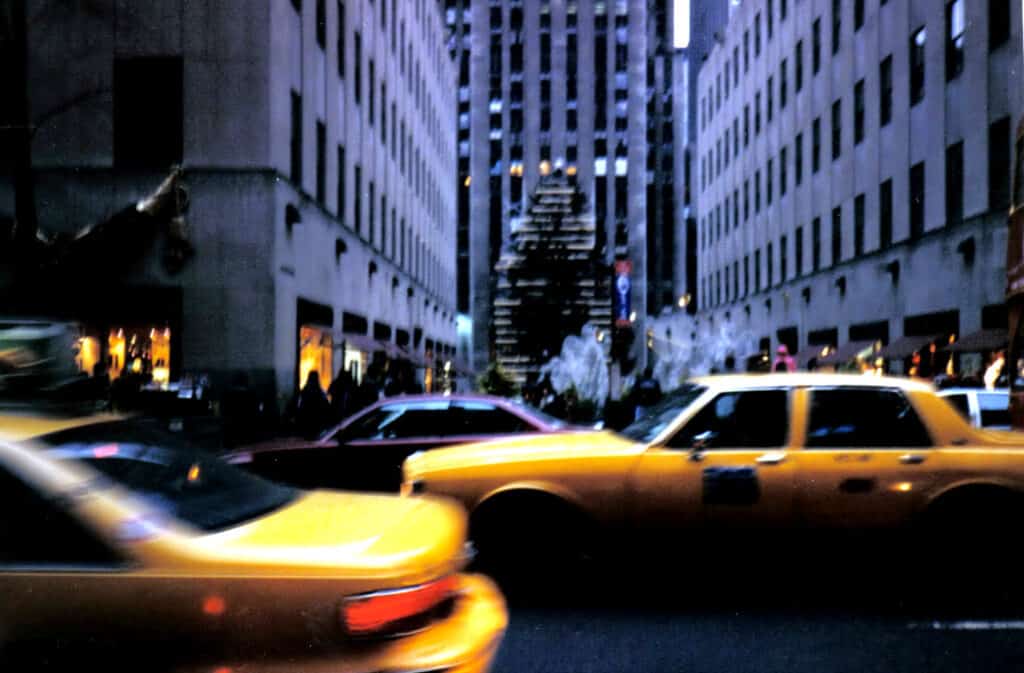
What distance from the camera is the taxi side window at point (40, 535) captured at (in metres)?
3.11

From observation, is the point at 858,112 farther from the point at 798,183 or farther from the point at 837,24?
the point at 798,183

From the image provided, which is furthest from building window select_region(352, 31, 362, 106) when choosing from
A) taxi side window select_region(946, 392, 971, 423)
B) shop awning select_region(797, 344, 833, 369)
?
taxi side window select_region(946, 392, 971, 423)

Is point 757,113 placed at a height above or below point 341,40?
above

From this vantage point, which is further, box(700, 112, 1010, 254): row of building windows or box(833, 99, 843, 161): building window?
box(833, 99, 843, 161): building window

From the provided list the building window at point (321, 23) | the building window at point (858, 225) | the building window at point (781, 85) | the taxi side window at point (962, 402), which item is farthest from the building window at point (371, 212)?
the taxi side window at point (962, 402)

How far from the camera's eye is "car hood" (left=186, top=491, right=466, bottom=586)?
127 inches

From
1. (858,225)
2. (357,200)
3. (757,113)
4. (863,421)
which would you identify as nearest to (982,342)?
(858,225)

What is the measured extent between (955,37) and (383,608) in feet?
85.9

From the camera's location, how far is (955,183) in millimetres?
24547

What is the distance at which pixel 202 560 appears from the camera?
317 cm

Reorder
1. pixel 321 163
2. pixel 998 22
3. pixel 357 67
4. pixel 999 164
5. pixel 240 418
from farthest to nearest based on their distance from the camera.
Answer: pixel 357 67 → pixel 321 163 → pixel 999 164 → pixel 998 22 → pixel 240 418

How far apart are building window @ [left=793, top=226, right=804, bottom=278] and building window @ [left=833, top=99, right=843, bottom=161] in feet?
16.5

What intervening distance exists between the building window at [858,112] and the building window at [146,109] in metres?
23.1

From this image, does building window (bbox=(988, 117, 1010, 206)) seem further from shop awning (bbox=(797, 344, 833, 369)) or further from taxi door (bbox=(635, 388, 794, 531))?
taxi door (bbox=(635, 388, 794, 531))
